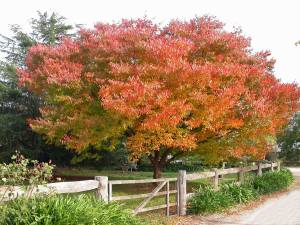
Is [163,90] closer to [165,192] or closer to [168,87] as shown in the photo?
[168,87]

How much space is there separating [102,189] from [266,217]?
539 cm

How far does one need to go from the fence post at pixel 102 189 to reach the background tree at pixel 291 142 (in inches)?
1251

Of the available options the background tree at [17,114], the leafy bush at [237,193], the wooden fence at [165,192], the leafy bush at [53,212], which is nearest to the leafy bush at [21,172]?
the leafy bush at [53,212]

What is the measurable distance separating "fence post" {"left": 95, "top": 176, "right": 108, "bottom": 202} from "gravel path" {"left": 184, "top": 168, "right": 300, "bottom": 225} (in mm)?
3023

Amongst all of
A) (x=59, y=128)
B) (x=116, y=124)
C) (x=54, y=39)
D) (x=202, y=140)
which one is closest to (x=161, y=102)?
(x=116, y=124)

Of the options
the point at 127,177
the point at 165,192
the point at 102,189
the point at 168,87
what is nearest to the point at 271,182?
the point at 168,87

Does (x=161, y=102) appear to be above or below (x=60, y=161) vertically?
above

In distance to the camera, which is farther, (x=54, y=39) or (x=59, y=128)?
(x=54, y=39)

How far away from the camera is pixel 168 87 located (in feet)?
48.6

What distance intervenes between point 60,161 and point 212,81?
599 inches

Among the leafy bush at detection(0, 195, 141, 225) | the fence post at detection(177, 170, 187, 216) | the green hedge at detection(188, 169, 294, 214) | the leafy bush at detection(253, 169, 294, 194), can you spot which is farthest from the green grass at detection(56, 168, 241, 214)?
the leafy bush at detection(0, 195, 141, 225)

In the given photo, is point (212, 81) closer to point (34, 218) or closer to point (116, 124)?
point (116, 124)

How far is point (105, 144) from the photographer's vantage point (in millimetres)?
19250

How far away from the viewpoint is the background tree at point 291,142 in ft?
130
